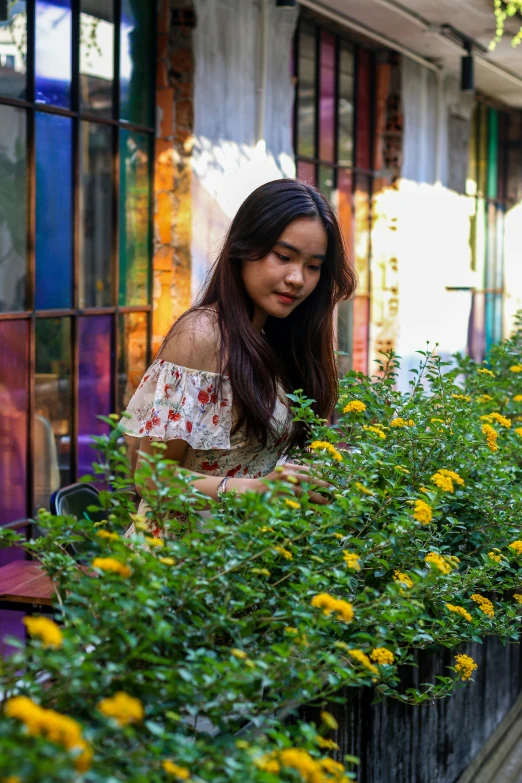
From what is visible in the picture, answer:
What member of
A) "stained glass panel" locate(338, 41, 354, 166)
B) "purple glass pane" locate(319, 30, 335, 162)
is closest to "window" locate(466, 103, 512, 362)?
"stained glass panel" locate(338, 41, 354, 166)

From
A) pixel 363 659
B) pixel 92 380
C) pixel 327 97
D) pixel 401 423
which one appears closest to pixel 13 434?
pixel 92 380

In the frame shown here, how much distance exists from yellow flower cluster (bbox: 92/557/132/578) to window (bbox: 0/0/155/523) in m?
3.13

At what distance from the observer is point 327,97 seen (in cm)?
783

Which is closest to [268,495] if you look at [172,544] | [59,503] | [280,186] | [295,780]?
[172,544]

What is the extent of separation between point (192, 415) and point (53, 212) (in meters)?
2.67

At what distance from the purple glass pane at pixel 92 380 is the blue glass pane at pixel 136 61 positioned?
1084 millimetres

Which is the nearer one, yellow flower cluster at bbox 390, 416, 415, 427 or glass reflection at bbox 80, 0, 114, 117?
yellow flower cluster at bbox 390, 416, 415, 427

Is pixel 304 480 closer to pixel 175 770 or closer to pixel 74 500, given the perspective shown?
pixel 175 770

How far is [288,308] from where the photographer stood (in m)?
2.64

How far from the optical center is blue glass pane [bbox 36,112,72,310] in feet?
15.9

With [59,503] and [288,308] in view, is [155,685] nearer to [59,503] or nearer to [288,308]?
[288,308]

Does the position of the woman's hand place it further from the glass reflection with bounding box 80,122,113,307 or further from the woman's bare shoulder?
the glass reflection with bounding box 80,122,113,307

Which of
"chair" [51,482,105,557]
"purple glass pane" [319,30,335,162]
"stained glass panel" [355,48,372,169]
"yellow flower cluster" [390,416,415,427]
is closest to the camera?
"yellow flower cluster" [390,416,415,427]

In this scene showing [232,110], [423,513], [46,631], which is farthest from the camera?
[232,110]
